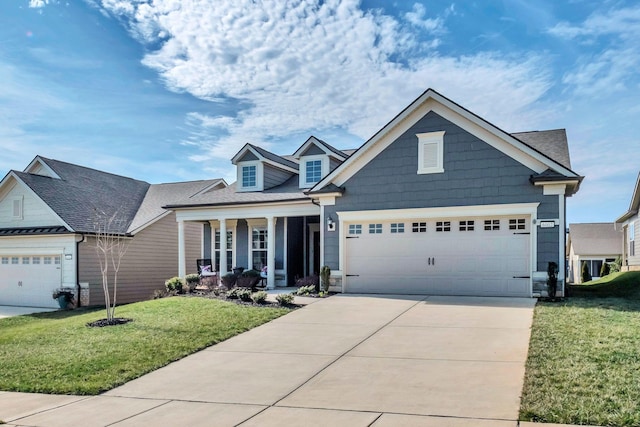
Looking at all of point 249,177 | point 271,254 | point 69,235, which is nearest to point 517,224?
point 271,254

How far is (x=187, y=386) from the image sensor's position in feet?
24.8

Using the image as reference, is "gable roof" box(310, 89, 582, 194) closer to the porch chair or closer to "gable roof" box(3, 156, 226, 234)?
the porch chair

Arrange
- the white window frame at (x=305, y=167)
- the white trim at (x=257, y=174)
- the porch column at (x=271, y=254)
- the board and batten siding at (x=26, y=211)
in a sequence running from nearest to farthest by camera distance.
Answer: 1. the porch column at (x=271, y=254)
2. the white window frame at (x=305, y=167)
3. the white trim at (x=257, y=174)
4. the board and batten siding at (x=26, y=211)

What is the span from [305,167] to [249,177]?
251cm

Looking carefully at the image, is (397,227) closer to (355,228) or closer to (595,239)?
(355,228)

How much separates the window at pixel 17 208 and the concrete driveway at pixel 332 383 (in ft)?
52.8

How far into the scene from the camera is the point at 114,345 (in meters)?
10.1

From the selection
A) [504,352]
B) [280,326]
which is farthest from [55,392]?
[504,352]

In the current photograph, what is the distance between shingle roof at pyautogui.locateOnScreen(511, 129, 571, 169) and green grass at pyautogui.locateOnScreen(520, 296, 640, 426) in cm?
705

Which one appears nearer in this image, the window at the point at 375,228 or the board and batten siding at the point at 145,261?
the window at the point at 375,228

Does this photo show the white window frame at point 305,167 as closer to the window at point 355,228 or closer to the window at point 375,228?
the window at point 355,228

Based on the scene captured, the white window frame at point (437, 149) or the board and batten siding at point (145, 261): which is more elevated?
the white window frame at point (437, 149)

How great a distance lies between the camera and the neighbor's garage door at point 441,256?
1512cm

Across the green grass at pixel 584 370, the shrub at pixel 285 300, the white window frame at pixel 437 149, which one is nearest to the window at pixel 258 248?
the shrub at pixel 285 300
